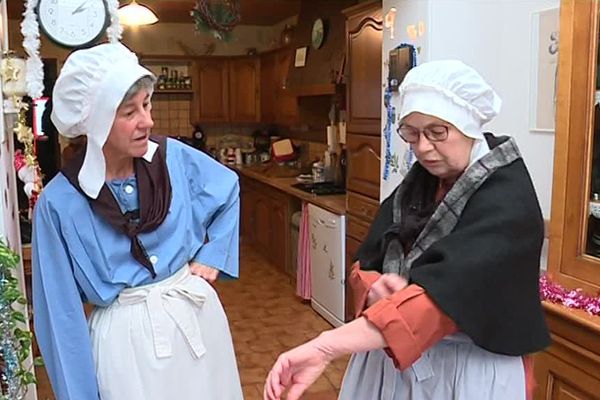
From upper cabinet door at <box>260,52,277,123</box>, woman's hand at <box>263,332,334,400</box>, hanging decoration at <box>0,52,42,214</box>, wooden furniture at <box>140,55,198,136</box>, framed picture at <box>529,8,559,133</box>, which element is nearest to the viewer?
woman's hand at <box>263,332,334,400</box>

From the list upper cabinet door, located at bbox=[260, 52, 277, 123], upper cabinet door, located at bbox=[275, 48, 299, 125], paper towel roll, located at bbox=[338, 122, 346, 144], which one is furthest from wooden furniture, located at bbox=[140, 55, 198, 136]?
paper towel roll, located at bbox=[338, 122, 346, 144]

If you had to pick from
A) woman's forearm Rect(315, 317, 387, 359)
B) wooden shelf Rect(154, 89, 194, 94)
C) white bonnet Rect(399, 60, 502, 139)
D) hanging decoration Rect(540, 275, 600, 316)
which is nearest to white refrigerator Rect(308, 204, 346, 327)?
hanging decoration Rect(540, 275, 600, 316)

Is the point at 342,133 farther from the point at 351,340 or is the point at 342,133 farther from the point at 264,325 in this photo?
the point at 351,340

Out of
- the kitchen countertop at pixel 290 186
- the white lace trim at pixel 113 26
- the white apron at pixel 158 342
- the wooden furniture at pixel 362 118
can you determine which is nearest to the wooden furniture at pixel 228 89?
the kitchen countertop at pixel 290 186

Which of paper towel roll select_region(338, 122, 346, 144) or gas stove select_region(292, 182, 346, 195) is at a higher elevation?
paper towel roll select_region(338, 122, 346, 144)

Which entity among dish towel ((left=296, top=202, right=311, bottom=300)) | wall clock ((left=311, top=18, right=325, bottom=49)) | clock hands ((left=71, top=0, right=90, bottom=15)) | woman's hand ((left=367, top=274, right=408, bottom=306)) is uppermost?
wall clock ((left=311, top=18, right=325, bottom=49))

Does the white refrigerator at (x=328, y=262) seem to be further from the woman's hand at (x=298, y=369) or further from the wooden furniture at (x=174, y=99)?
the wooden furniture at (x=174, y=99)

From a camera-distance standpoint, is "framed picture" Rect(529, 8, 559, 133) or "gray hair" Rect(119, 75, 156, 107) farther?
"framed picture" Rect(529, 8, 559, 133)

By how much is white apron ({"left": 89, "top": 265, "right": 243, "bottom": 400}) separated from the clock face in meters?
0.86

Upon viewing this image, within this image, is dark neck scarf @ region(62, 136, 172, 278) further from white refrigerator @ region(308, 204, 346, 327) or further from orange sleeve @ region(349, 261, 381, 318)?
white refrigerator @ region(308, 204, 346, 327)

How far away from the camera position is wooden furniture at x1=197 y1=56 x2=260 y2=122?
22.4 feet

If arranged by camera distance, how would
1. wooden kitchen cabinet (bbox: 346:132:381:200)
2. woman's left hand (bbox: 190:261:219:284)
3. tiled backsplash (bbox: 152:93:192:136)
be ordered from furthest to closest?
tiled backsplash (bbox: 152:93:192:136) → wooden kitchen cabinet (bbox: 346:132:381:200) → woman's left hand (bbox: 190:261:219:284)

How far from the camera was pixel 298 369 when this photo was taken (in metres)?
1.08

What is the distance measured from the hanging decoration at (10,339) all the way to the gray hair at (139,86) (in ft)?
1.59
